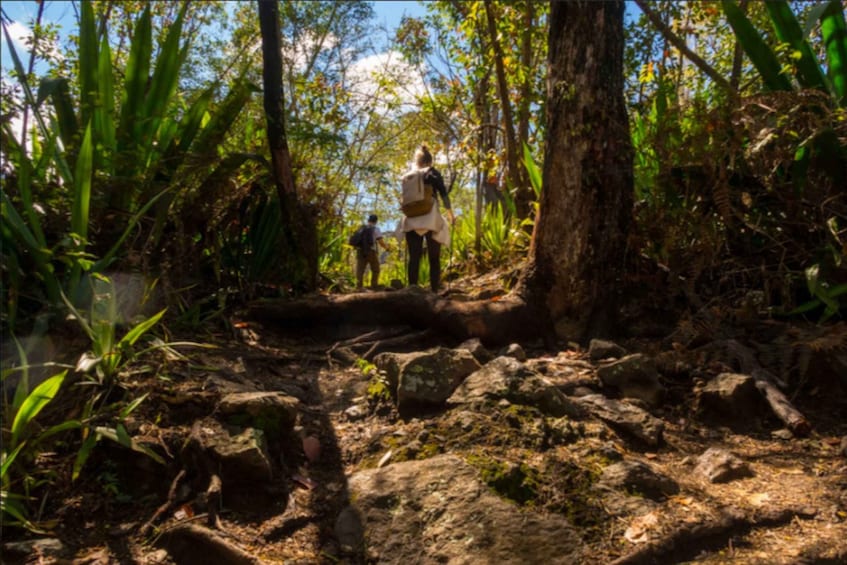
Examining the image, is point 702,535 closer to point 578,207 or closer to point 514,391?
point 514,391

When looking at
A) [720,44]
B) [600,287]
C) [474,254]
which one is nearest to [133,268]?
[600,287]

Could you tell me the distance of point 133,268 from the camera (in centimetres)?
374

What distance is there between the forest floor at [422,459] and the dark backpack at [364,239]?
5.57 metres

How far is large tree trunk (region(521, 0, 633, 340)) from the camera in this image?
4297 millimetres

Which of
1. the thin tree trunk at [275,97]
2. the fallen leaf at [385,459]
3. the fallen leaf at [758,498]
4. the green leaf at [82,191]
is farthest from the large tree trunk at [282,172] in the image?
the fallen leaf at [758,498]

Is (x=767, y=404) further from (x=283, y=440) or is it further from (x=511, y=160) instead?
(x=511, y=160)

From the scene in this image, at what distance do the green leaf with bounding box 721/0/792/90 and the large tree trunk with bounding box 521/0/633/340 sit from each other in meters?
0.70

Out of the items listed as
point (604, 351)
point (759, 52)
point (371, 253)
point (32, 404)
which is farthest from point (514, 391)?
point (371, 253)

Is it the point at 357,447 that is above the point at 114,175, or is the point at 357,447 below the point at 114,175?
below

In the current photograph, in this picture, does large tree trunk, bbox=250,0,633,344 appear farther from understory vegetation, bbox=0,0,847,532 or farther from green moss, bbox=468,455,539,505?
green moss, bbox=468,455,539,505

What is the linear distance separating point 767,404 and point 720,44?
8880 millimetres

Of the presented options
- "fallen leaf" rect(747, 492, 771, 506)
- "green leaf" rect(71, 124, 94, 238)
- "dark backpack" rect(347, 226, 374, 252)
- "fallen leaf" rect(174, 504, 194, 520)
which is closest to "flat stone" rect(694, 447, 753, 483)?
"fallen leaf" rect(747, 492, 771, 506)

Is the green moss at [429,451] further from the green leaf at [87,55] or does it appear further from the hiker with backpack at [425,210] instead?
the hiker with backpack at [425,210]

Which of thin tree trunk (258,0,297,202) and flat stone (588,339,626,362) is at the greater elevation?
thin tree trunk (258,0,297,202)
